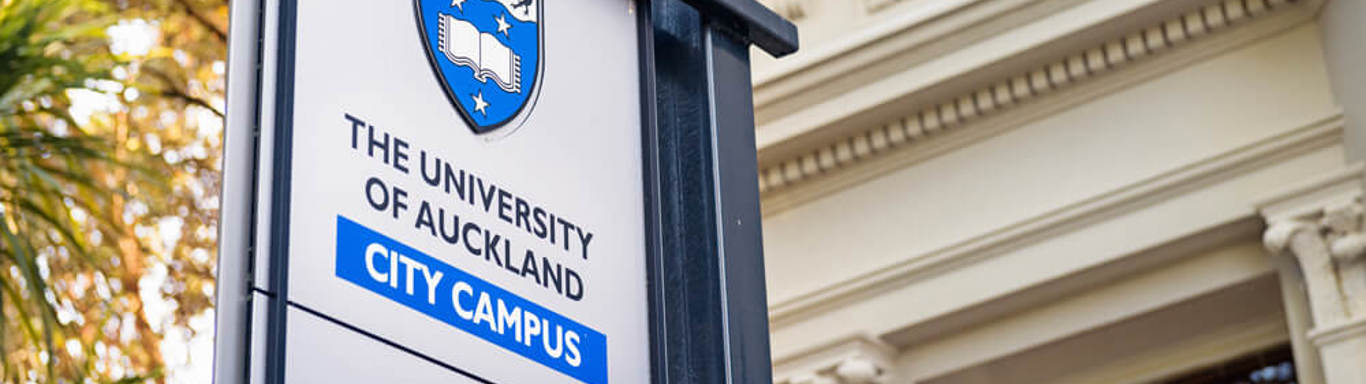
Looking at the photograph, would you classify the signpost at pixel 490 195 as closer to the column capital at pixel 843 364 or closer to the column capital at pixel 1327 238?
the column capital at pixel 1327 238

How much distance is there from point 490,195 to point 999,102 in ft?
17.9

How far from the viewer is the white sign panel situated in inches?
105

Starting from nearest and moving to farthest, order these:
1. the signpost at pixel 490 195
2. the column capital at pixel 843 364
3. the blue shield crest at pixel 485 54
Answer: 1. the signpost at pixel 490 195
2. the blue shield crest at pixel 485 54
3. the column capital at pixel 843 364

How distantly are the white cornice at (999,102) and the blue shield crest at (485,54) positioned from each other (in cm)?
502

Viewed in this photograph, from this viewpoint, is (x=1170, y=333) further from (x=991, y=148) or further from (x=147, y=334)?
(x=147, y=334)

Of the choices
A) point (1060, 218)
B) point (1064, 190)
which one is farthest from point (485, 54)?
Answer: point (1064, 190)

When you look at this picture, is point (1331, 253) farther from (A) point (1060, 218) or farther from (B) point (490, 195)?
(B) point (490, 195)

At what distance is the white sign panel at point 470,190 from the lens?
267 centimetres

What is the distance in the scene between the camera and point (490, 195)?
2.99m

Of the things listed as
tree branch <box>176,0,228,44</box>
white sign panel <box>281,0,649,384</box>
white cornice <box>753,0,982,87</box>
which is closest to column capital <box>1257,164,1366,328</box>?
white cornice <box>753,0,982,87</box>

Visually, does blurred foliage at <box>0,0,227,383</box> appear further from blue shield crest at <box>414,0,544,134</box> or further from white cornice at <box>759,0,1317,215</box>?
blue shield crest at <box>414,0,544,134</box>

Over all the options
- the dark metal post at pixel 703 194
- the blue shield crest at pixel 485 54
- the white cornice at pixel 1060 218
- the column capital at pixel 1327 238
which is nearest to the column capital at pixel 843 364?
the white cornice at pixel 1060 218

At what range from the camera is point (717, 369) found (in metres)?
3.42

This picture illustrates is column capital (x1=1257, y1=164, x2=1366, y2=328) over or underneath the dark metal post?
over
